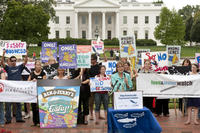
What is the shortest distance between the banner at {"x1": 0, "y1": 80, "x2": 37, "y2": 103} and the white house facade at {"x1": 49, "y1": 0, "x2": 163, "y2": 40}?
69454mm

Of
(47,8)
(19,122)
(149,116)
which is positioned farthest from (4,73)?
(47,8)

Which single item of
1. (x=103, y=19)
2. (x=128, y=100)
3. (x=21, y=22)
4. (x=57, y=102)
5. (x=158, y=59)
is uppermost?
(x=103, y=19)

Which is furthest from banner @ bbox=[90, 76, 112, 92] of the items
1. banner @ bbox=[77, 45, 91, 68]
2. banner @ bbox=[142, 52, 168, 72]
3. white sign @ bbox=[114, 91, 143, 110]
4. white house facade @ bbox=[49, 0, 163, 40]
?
white house facade @ bbox=[49, 0, 163, 40]

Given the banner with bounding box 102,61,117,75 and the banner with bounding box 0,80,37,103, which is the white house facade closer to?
the banner with bounding box 102,61,117,75

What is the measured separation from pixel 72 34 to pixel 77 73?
73.9 m

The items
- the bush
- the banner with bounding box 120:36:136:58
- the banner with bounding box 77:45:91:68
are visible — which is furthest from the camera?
the bush

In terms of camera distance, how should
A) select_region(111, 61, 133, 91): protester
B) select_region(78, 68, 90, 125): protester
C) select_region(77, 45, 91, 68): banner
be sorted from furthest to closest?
select_region(77, 45, 91, 68): banner
select_region(78, 68, 90, 125): protester
select_region(111, 61, 133, 91): protester

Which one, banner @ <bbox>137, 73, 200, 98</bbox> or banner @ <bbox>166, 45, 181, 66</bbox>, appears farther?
banner @ <bbox>166, 45, 181, 66</bbox>

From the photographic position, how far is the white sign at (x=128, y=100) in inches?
276

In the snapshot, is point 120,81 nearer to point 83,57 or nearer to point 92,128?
point 92,128

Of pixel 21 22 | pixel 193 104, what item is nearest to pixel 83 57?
pixel 193 104

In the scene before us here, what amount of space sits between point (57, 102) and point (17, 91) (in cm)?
146

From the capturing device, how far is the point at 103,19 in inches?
3031

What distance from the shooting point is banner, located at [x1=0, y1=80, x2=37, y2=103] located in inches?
327
